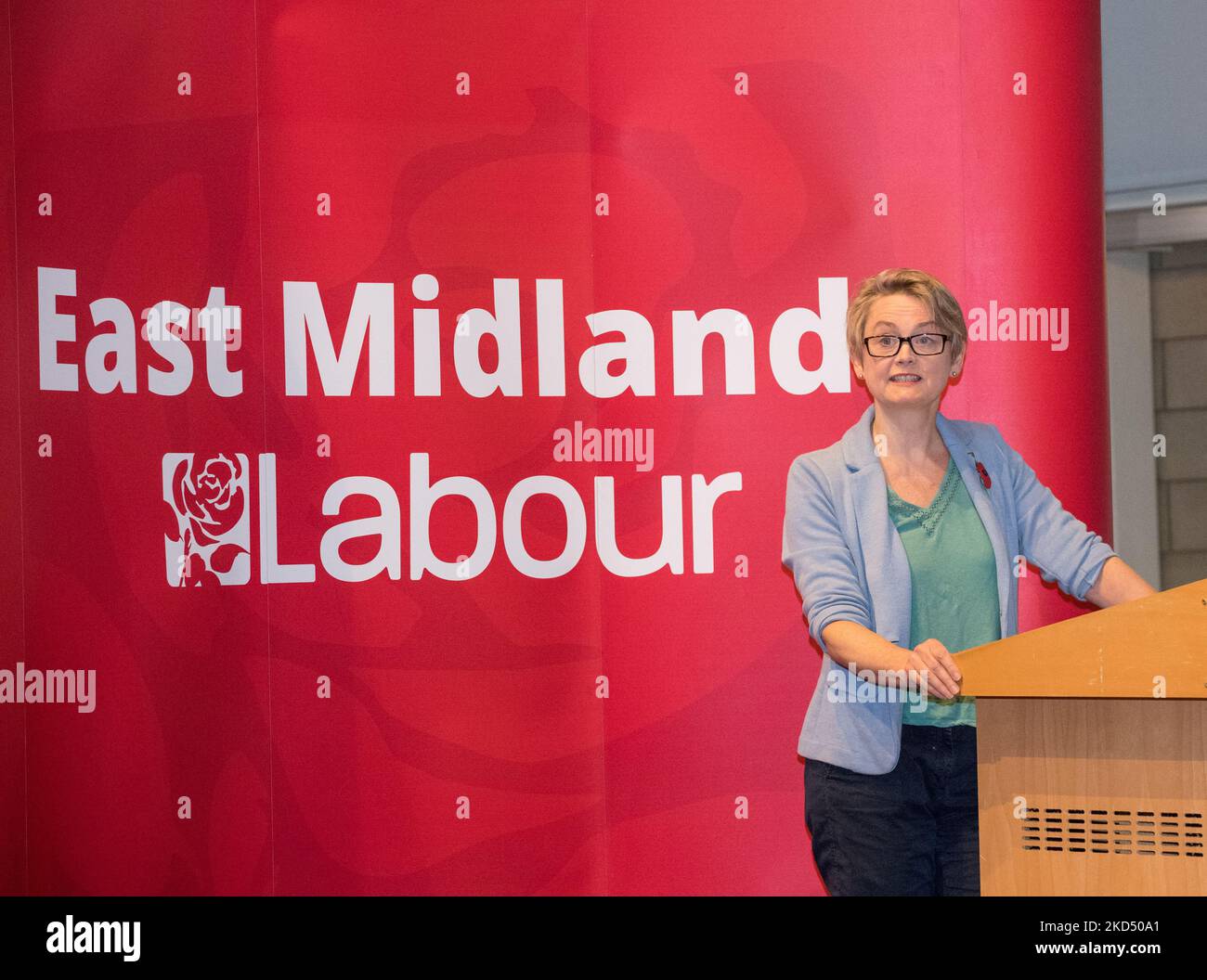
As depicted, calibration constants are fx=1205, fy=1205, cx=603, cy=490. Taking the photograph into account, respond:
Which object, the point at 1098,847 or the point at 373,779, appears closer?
the point at 1098,847

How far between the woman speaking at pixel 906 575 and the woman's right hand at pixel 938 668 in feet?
0.38

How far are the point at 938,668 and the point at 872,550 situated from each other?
46 centimetres

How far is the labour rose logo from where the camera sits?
121 inches

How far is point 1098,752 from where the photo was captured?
183cm

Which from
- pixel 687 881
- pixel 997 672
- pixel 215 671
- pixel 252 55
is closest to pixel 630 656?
pixel 687 881

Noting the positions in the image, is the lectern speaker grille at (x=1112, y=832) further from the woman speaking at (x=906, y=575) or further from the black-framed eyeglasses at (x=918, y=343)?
the black-framed eyeglasses at (x=918, y=343)

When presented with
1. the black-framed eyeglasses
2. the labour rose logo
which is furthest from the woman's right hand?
the labour rose logo

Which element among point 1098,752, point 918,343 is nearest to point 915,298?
point 918,343

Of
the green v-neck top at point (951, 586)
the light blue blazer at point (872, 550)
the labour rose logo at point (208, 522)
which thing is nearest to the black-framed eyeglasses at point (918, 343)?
the light blue blazer at point (872, 550)

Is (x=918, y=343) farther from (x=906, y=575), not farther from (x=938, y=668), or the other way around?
(x=938, y=668)

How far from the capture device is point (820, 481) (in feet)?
7.77
